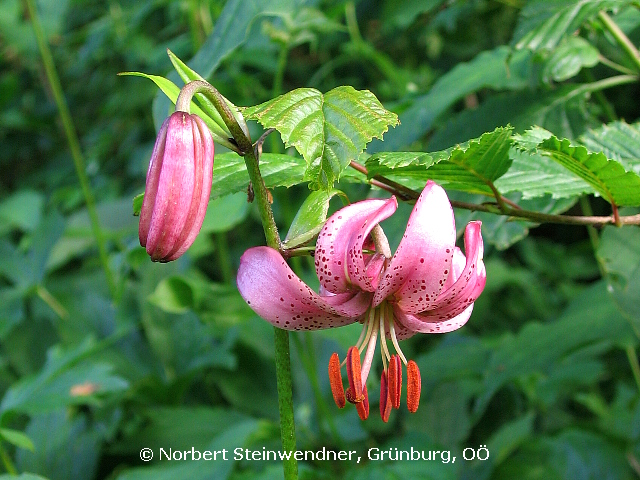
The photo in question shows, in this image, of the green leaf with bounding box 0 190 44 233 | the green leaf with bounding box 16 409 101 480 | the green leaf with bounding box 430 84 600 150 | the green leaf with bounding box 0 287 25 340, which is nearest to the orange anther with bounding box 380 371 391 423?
the green leaf with bounding box 430 84 600 150

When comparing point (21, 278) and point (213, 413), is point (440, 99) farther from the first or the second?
point (21, 278)

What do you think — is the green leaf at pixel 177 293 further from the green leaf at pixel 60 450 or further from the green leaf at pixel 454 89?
the green leaf at pixel 454 89

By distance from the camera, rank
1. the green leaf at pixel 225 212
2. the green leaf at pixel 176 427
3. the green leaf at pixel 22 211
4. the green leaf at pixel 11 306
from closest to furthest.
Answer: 1. the green leaf at pixel 225 212
2. the green leaf at pixel 176 427
3. the green leaf at pixel 11 306
4. the green leaf at pixel 22 211

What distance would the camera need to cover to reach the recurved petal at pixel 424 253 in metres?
0.48

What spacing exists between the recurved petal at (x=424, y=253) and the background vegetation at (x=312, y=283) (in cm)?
10

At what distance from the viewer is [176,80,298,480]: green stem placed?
479mm

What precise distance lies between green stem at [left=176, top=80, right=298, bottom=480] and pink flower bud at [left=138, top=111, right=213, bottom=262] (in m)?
0.02

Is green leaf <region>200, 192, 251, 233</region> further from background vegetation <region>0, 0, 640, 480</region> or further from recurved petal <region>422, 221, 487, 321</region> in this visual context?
recurved petal <region>422, 221, 487, 321</region>

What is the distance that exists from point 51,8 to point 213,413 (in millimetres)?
1749

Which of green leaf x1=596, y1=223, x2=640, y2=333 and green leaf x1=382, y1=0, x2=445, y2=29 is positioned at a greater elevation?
green leaf x1=382, y1=0, x2=445, y2=29

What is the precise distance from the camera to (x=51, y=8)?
2.51 m

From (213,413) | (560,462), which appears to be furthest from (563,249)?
(213,413)

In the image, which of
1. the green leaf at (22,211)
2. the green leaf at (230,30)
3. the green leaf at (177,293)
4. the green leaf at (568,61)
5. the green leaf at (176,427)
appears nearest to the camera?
the green leaf at (230,30)

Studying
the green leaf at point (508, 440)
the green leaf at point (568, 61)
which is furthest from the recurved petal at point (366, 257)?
the green leaf at point (508, 440)
